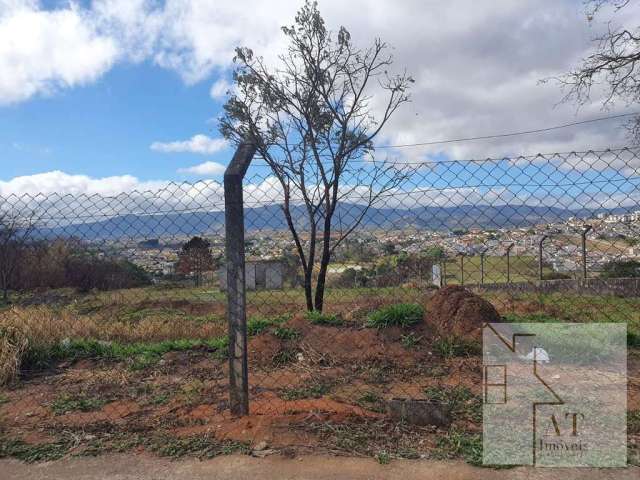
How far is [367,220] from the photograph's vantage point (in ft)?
12.2

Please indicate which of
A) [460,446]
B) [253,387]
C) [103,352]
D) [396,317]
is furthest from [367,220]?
[103,352]

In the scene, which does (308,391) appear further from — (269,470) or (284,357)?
(269,470)

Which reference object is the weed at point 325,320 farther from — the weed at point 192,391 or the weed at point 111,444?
the weed at point 111,444

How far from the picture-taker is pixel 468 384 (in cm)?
457

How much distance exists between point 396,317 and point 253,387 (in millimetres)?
2215

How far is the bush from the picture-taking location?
240 inches

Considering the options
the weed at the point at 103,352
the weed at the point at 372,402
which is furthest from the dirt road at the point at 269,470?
the weed at the point at 103,352

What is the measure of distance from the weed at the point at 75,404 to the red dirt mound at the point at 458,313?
3725mm

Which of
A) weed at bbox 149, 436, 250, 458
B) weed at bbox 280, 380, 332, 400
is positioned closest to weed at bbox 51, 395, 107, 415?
weed at bbox 149, 436, 250, 458

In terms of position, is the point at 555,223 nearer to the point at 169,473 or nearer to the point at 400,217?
the point at 400,217

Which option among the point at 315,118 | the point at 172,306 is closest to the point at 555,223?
the point at 315,118

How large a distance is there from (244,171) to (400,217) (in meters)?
1.09

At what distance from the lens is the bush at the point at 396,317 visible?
6.09m

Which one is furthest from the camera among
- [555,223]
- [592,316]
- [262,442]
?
[592,316]
